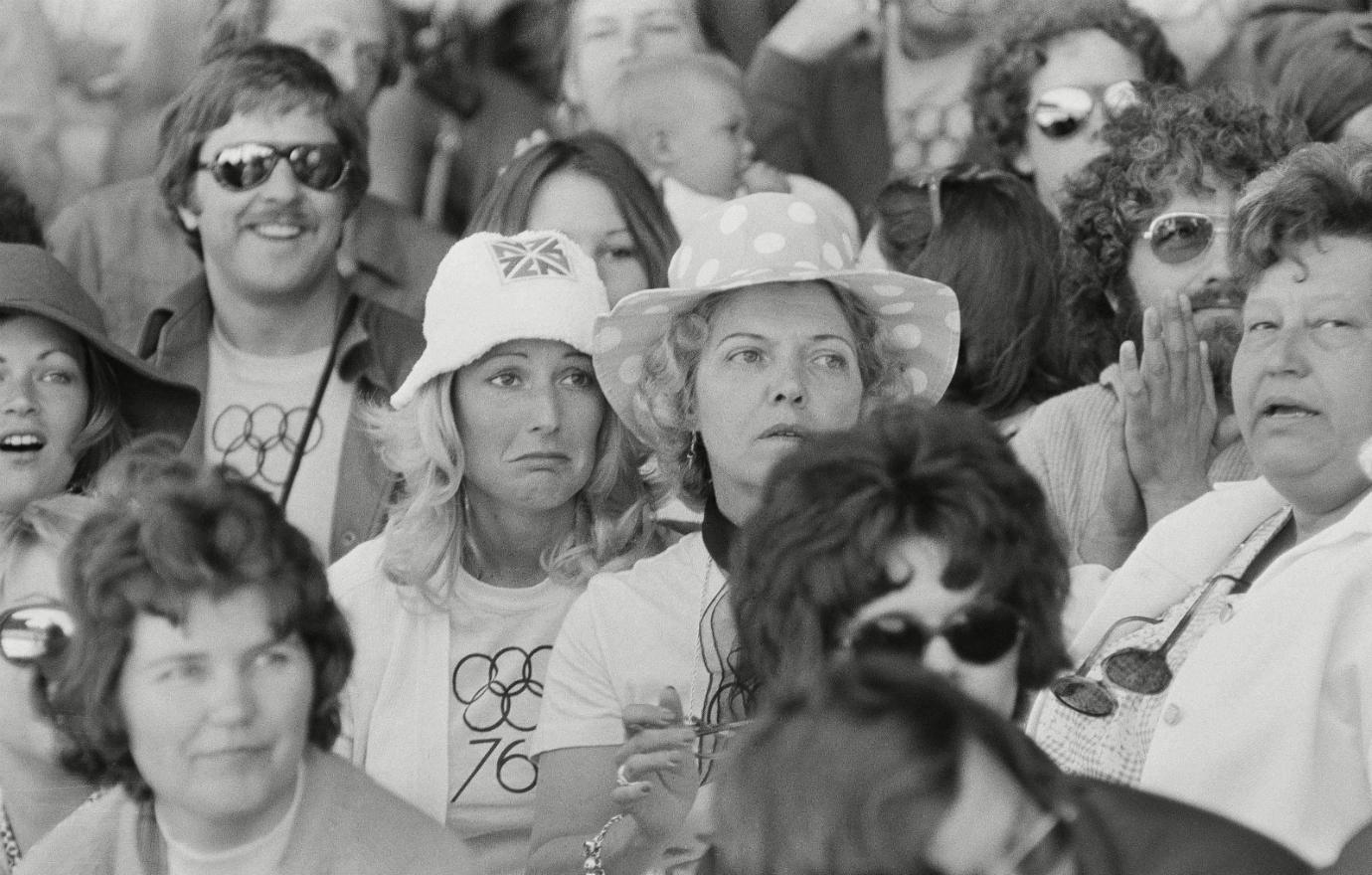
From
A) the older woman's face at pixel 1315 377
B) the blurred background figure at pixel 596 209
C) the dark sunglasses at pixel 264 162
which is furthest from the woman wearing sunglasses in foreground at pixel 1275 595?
the dark sunglasses at pixel 264 162

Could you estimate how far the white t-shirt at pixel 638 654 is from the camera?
321cm

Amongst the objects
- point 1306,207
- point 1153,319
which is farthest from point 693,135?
point 1306,207

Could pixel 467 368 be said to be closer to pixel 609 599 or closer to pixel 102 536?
pixel 609 599

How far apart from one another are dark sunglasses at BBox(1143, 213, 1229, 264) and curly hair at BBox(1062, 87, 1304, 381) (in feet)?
0.12

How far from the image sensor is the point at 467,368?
143 inches

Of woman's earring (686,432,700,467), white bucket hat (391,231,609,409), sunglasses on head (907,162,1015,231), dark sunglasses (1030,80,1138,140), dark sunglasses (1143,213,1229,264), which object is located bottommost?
woman's earring (686,432,700,467)

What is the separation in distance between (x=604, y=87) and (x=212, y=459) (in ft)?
4.54

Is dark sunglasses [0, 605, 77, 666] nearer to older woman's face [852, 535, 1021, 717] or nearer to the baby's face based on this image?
older woman's face [852, 535, 1021, 717]

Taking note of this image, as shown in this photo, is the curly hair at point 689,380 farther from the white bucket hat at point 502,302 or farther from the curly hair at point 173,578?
the curly hair at point 173,578

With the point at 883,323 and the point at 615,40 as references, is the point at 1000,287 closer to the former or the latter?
the point at 883,323

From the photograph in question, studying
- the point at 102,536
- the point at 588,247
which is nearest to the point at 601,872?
the point at 102,536

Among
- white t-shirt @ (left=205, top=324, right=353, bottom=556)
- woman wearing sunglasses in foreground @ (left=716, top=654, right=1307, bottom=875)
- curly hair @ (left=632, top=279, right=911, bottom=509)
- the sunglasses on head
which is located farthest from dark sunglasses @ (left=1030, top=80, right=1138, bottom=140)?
woman wearing sunglasses in foreground @ (left=716, top=654, right=1307, bottom=875)

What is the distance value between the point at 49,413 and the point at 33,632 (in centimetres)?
88

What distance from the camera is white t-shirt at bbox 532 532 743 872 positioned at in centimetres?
321
